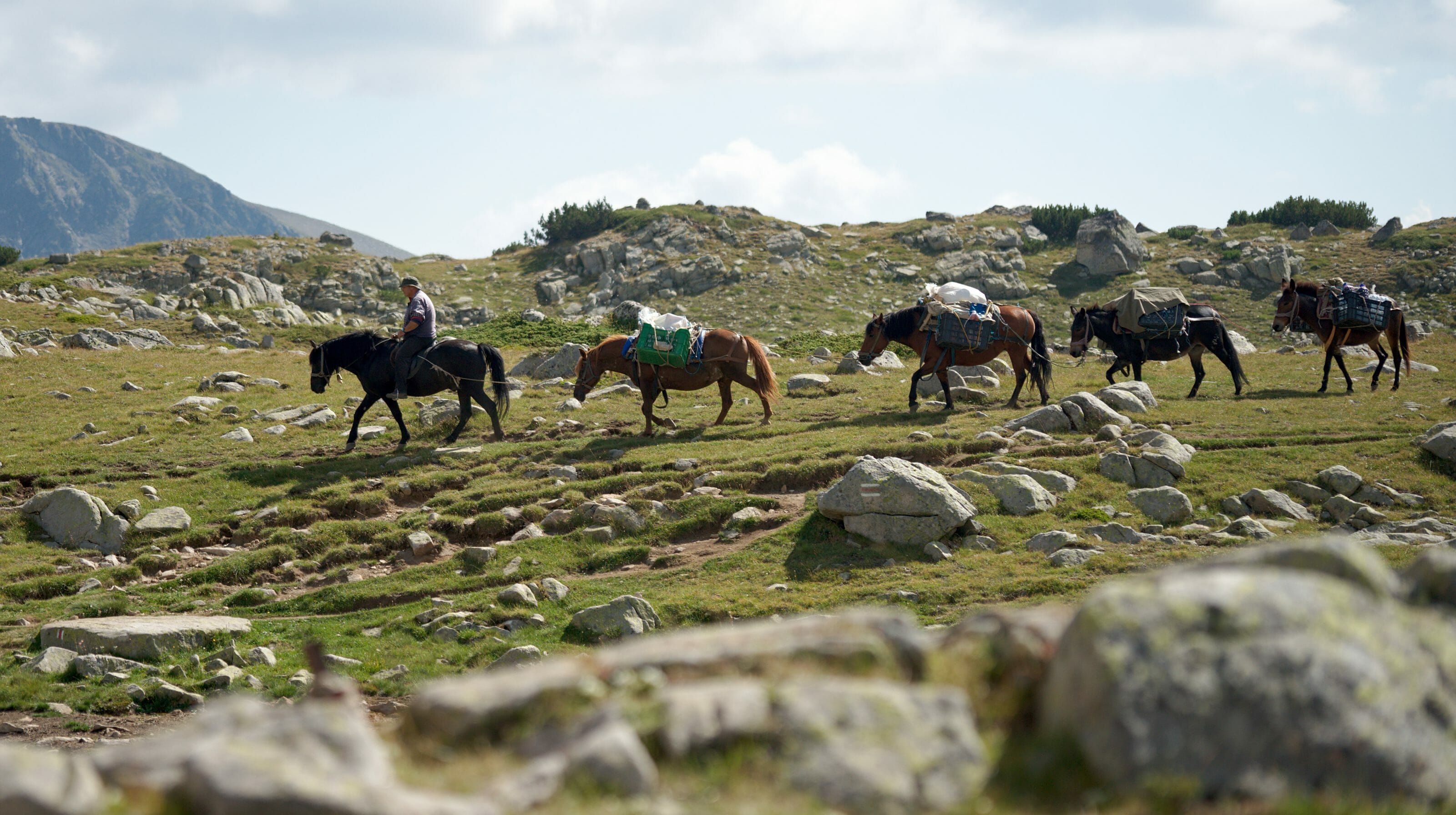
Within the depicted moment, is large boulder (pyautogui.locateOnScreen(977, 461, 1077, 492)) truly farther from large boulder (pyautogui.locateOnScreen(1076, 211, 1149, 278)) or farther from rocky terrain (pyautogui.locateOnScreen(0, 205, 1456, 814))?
large boulder (pyautogui.locateOnScreen(1076, 211, 1149, 278))

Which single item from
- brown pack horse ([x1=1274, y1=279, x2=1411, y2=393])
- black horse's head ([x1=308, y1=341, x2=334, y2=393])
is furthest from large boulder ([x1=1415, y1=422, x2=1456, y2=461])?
black horse's head ([x1=308, y1=341, x2=334, y2=393])

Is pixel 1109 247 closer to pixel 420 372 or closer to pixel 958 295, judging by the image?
pixel 958 295

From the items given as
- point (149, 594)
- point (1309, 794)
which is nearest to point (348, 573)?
point (149, 594)

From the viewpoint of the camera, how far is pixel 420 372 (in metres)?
20.8

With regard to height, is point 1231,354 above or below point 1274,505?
above

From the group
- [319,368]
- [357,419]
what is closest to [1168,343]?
[357,419]

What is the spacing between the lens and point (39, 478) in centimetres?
1838

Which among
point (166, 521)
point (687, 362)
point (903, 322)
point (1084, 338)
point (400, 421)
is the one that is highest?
point (903, 322)

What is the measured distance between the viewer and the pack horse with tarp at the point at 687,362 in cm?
2153

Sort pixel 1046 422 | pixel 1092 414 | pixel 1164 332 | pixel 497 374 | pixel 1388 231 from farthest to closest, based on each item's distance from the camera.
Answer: pixel 1388 231
pixel 1164 332
pixel 497 374
pixel 1092 414
pixel 1046 422

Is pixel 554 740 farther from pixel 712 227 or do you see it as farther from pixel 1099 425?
pixel 712 227

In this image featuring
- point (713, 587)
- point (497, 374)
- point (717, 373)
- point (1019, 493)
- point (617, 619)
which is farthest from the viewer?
point (717, 373)

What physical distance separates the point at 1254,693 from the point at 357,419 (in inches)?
784

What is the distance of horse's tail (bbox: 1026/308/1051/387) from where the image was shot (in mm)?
22969
